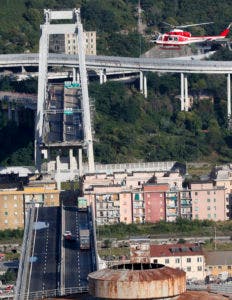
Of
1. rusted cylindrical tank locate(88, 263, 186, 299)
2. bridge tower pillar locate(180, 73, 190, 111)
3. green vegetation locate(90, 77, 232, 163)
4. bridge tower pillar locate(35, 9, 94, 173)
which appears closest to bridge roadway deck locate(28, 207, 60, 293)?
bridge tower pillar locate(35, 9, 94, 173)

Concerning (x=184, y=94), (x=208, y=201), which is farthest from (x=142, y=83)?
(x=208, y=201)

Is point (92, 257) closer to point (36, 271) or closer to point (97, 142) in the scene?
point (36, 271)

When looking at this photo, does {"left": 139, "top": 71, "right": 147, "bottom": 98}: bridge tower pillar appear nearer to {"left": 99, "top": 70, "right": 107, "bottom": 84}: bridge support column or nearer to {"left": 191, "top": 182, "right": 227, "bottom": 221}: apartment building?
{"left": 99, "top": 70, "right": 107, "bottom": 84}: bridge support column

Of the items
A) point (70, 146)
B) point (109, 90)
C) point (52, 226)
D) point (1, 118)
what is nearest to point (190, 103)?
point (109, 90)

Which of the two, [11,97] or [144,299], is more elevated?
[11,97]

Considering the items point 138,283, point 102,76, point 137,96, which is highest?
point 102,76

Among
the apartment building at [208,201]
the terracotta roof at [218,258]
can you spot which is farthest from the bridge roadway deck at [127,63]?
the terracotta roof at [218,258]

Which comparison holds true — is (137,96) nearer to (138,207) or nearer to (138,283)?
(138,207)
